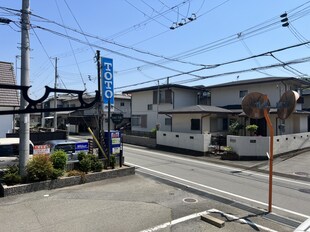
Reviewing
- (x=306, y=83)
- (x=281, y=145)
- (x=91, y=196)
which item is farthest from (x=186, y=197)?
(x=306, y=83)

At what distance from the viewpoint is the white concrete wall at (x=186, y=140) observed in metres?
20.4

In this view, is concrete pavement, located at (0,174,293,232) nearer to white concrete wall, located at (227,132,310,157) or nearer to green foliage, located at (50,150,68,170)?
green foliage, located at (50,150,68,170)

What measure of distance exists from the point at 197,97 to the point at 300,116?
11.5m

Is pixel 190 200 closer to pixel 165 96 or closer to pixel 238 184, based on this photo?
pixel 238 184

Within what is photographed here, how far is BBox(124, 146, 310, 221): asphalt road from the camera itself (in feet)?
28.5

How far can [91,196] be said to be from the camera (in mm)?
9062

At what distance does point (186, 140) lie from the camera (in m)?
21.8

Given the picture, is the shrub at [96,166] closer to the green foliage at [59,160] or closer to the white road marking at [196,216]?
the green foliage at [59,160]

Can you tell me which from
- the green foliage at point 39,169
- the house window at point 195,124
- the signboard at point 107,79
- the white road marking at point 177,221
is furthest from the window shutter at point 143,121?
the white road marking at point 177,221

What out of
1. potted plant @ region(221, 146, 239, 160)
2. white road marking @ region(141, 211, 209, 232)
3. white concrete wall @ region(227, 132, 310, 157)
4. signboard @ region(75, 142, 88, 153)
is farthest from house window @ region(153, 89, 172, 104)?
white road marking @ region(141, 211, 209, 232)

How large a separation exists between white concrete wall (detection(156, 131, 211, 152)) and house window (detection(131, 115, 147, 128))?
28.6 feet

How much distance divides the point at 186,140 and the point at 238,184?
10431mm

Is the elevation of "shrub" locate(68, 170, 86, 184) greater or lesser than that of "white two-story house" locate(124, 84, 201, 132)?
lesser

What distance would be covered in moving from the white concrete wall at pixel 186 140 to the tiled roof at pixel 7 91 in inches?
508
